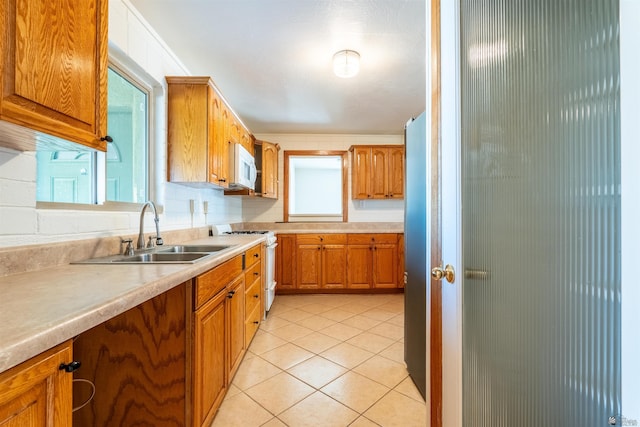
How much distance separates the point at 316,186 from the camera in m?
4.60

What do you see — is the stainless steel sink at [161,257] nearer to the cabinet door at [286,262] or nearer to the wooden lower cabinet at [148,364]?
the wooden lower cabinet at [148,364]

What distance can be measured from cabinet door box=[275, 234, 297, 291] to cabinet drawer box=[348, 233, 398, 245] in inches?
33.0

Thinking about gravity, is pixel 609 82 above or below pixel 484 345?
above

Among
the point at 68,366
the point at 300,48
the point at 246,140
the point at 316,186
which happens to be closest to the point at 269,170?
the point at 246,140

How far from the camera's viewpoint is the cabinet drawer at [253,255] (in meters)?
A: 2.21

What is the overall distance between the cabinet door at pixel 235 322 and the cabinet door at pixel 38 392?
1066 mm

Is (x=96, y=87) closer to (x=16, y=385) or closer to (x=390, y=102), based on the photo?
(x=16, y=385)

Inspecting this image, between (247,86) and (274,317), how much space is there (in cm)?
246

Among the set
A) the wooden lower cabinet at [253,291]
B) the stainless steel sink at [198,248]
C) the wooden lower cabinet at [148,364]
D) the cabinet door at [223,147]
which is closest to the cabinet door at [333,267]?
the wooden lower cabinet at [253,291]

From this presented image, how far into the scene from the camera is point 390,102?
325cm

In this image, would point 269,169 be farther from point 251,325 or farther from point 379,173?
point 251,325

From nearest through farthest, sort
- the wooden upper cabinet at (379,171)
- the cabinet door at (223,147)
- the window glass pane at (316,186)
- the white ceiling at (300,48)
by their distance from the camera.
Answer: the white ceiling at (300,48) < the cabinet door at (223,147) < the wooden upper cabinet at (379,171) < the window glass pane at (316,186)

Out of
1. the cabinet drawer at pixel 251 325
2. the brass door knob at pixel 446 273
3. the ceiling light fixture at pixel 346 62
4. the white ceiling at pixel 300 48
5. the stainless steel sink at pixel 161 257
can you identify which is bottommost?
the cabinet drawer at pixel 251 325

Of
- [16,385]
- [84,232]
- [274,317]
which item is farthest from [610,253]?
[274,317]
